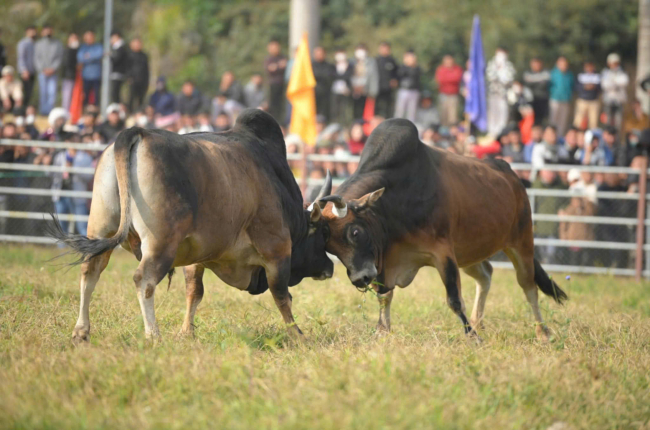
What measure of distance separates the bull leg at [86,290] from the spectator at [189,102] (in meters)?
11.4

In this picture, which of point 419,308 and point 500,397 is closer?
point 500,397

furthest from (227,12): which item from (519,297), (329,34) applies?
(519,297)

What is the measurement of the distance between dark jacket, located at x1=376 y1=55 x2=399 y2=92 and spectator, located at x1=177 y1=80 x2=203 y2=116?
11.4ft

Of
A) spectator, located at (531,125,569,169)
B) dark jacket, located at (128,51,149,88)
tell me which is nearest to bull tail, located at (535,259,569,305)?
spectator, located at (531,125,569,169)

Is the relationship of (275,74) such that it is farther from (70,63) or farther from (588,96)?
(588,96)

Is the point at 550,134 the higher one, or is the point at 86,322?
the point at 550,134

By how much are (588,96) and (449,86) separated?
261cm

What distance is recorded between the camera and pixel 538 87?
56.4 feet

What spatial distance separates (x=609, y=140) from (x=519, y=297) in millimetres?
5292

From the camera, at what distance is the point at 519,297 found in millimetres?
9859

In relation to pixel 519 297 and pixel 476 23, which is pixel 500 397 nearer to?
pixel 519 297

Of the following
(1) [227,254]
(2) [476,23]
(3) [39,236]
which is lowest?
(3) [39,236]

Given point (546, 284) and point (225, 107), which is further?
point (225, 107)

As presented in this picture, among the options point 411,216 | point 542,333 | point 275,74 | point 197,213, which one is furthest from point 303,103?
point 197,213
